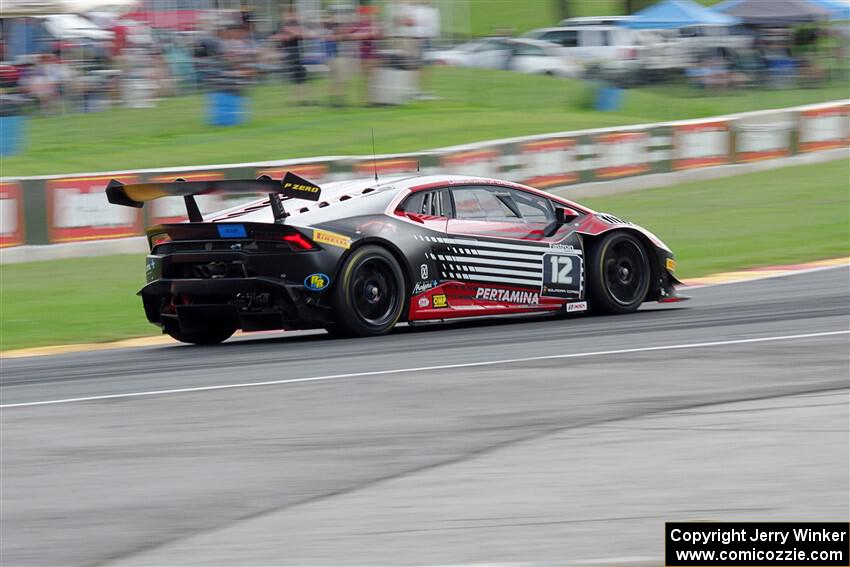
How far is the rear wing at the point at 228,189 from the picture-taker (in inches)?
364

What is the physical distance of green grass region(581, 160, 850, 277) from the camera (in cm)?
1552

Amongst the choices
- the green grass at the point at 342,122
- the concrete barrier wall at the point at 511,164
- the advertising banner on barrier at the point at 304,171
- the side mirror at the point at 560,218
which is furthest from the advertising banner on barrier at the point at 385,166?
the side mirror at the point at 560,218

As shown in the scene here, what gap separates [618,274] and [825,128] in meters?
15.4

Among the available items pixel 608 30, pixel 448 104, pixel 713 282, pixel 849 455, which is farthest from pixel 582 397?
pixel 608 30

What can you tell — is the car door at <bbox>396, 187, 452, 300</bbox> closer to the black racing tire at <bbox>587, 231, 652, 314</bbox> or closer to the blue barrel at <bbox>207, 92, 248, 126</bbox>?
the black racing tire at <bbox>587, 231, 652, 314</bbox>

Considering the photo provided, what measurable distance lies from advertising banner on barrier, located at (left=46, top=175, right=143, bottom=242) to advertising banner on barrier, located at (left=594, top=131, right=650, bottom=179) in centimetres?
801

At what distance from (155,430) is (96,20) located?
743 inches

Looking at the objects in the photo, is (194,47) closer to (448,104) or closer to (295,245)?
(448,104)

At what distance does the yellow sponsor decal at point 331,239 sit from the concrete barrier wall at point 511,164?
192 inches

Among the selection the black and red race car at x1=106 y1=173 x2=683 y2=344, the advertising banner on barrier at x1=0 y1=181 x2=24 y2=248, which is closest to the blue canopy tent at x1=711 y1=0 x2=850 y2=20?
the advertising banner on barrier at x1=0 y1=181 x2=24 y2=248

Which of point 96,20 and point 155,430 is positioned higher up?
point 96,20

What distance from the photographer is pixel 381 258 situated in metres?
10.0

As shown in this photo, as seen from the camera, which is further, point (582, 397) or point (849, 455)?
point (582, 397)

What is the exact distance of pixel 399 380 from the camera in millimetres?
8273
